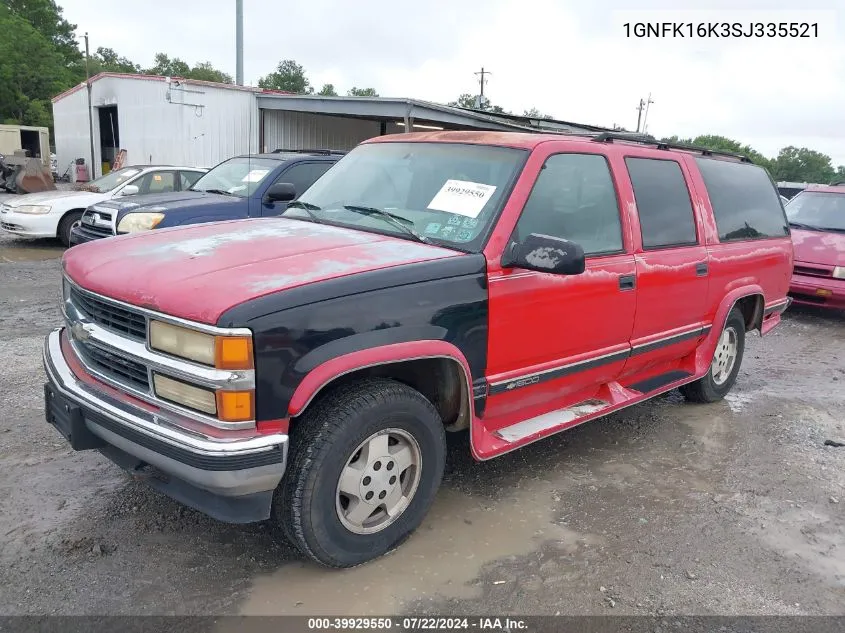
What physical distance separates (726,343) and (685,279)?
4.18ft

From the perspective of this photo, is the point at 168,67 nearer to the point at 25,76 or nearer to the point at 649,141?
the point at 25,76

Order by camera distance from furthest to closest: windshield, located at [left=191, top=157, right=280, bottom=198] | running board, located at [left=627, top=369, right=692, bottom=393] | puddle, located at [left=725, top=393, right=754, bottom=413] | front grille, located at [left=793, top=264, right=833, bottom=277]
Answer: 1. front grille, located at [left=793, top=264, right=833, bottom=277]
2. windshield, located at [left=191, top=157, right=280, bottom=198]
3. puddle, located at [left=725, top=393, right=754, bottom=413]
4. running board, located at [left=627, top=369, right=692, bottom=393]

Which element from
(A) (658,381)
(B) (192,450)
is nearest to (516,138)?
(A) (658,381)

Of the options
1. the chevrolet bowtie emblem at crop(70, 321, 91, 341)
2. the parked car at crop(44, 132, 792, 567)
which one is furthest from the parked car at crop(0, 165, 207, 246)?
the chevrolet bowtie emblem at crop(70, 321, 91, 341)

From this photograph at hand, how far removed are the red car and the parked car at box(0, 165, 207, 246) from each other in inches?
367

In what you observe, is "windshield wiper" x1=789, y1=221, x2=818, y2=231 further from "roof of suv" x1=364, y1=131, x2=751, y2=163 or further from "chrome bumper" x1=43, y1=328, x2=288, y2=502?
"chrome bumper" x1=43, y1=328, x2=288, y2=502

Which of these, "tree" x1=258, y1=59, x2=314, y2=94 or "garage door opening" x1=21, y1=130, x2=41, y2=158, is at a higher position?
"tree" x1=258, y1=59, x2=314, y2=94

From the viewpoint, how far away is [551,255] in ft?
10.3

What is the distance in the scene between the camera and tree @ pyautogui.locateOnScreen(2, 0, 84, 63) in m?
62.1

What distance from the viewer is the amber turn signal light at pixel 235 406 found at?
8.15ft

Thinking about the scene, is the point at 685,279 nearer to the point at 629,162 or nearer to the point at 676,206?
the point at 676,206

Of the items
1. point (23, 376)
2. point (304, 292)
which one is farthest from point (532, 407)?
point (23, 376)

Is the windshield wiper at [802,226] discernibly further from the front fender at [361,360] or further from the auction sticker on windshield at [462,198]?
the front fender at [361,360]

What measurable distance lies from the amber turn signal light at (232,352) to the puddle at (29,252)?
9302 mm
